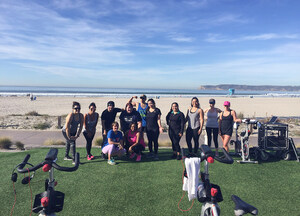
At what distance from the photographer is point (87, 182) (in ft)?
15.9

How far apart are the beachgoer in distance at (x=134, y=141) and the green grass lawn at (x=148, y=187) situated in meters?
0.35

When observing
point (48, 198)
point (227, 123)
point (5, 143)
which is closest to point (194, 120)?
Answer: point (227, 123)

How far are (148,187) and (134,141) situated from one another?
2100 mm

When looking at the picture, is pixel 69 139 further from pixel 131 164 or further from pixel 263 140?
pixel 263 140

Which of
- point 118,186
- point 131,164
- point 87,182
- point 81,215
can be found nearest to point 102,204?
point 81,215

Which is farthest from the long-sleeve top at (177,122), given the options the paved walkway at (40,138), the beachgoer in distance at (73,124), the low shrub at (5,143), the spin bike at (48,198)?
the low shrub at (5,143)

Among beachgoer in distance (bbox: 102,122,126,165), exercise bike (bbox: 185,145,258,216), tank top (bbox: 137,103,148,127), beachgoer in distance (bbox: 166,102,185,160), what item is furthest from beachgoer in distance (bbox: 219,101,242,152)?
exercise bike (bbox: 185,145,258,216)

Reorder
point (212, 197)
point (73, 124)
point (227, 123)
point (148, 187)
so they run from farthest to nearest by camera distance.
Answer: point (227, 123), point (73, 124), point (148, 187), point (212, 197)

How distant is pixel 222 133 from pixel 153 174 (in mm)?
2554

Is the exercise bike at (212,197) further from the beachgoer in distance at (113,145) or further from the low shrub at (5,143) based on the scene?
the low shrub at (5,143)

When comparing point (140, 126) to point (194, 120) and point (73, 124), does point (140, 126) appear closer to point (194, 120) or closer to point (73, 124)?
point (194, 120)

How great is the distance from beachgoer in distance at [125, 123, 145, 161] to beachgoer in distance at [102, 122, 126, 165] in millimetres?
272

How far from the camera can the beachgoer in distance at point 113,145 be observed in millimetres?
6129

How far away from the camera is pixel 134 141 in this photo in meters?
6.54
